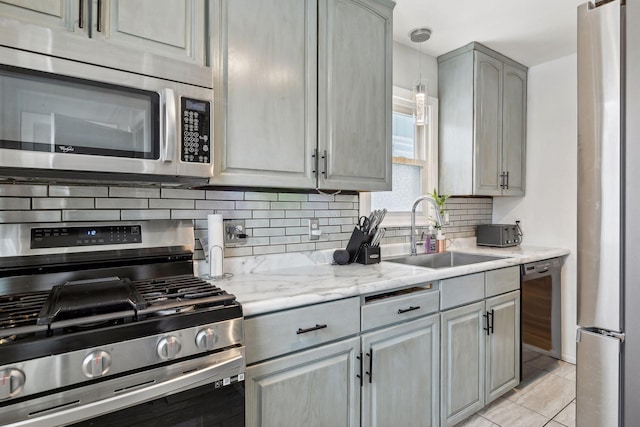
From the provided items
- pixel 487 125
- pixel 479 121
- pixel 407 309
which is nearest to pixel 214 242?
pixel 407 309

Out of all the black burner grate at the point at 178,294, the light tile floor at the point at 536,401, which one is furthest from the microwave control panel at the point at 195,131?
the light tile floor at the point at 536,401

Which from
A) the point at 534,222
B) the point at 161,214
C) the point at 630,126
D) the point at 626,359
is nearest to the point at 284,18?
the point at 161,214

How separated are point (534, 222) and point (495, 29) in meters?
1.73

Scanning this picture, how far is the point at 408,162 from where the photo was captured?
2.74 meters

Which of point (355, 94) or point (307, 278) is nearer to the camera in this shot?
point (307, 278)

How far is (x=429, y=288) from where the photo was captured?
1785 mm

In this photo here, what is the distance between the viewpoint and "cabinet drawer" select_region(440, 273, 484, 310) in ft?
6.02

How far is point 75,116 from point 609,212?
5.26ft

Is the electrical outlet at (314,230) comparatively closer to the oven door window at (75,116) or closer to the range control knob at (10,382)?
the oven door window at (75,116)

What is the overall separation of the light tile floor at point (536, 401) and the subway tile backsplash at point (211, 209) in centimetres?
122

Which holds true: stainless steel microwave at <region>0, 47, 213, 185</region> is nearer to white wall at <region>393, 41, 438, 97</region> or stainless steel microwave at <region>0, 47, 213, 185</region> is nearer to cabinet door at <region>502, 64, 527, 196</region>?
white wall at <region>393, 41, 438, 97</region>

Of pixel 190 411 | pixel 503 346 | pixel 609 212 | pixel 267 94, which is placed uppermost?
pixel 267 94

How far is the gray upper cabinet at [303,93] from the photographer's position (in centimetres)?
149

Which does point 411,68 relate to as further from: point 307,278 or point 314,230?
point 307,278
